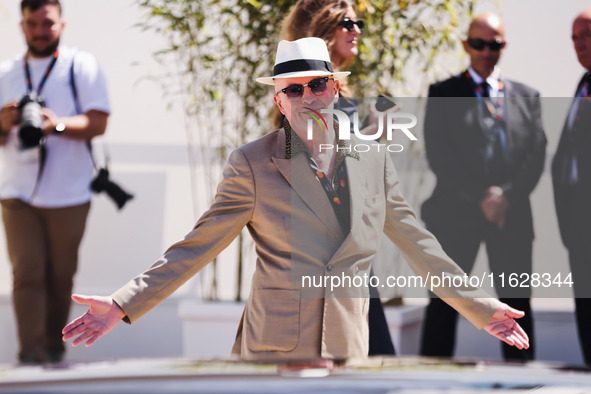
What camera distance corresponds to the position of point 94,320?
7.73ft

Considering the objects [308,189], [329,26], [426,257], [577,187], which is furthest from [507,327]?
[577,187]

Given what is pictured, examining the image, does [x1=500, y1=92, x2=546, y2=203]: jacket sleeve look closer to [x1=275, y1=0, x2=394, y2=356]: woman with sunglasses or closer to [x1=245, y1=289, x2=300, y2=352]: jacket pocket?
[x1=275, y1=0, x2=394, y2=356]: woman with sunglasses

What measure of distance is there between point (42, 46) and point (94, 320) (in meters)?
2.69

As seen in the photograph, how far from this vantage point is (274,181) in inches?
101

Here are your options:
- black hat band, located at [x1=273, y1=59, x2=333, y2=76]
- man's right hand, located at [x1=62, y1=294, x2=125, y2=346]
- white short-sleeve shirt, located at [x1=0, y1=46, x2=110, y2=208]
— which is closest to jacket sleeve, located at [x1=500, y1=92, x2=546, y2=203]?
black hat band, located at [x1=273, y1=59, x2=333, y2=76]

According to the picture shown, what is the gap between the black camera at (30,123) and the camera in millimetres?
4449

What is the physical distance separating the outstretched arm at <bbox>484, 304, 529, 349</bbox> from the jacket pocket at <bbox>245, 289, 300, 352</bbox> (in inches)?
20.6

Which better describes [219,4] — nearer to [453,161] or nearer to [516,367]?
[453,161]

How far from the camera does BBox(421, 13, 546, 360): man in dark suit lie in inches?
166

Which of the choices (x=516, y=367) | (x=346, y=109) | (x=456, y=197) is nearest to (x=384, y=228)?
(x=346, y=109)

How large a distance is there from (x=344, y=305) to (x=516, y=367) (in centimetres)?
119

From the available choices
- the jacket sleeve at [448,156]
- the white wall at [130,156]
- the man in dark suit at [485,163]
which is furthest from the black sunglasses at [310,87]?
the white wall at [130,156]

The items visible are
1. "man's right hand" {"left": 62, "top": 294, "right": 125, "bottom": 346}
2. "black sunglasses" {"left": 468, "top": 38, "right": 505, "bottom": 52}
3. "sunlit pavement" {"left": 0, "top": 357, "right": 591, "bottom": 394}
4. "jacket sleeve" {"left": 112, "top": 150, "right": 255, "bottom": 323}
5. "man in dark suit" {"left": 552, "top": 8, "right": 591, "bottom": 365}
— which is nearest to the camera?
Answer: "sunlit pavement" {"left": 0, "top": 357, "right": 591, "bottom": 394}

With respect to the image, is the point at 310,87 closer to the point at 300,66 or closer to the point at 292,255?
the point at 300,66
